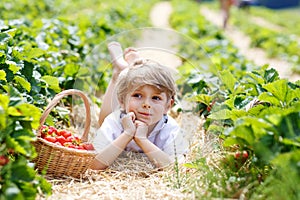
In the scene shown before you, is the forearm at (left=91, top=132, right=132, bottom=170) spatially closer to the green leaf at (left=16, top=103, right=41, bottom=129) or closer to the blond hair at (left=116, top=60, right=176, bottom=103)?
the blond hair at (left=116, top=60, right=176, bottom=103)

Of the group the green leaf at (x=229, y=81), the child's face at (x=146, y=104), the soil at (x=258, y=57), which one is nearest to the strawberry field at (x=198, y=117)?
the green leaf at (x=229, y=81)

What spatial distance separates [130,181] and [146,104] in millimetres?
573

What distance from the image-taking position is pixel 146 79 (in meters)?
4.13

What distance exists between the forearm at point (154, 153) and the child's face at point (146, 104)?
0.15m

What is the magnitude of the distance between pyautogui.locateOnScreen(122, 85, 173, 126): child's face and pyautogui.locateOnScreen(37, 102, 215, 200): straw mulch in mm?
313

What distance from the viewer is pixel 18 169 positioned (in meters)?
2.80

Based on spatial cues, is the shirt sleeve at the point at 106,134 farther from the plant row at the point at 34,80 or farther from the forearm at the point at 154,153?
the plant row at the point at 34,80

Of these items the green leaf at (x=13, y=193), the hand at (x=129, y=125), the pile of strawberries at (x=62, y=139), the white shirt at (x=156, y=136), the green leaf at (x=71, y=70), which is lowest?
the green leaf at (x=13, y=193)

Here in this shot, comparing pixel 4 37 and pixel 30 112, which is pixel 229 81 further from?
pixel 30 112

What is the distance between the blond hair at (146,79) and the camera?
4.14 meters

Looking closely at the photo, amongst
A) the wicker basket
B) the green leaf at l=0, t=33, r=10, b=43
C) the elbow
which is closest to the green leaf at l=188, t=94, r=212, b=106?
the elbow

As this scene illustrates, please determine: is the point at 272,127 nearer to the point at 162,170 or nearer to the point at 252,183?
the point at 252,183

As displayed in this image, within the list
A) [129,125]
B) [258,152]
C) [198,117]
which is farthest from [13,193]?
[198,117]

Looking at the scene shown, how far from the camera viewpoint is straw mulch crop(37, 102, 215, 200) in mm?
3406
